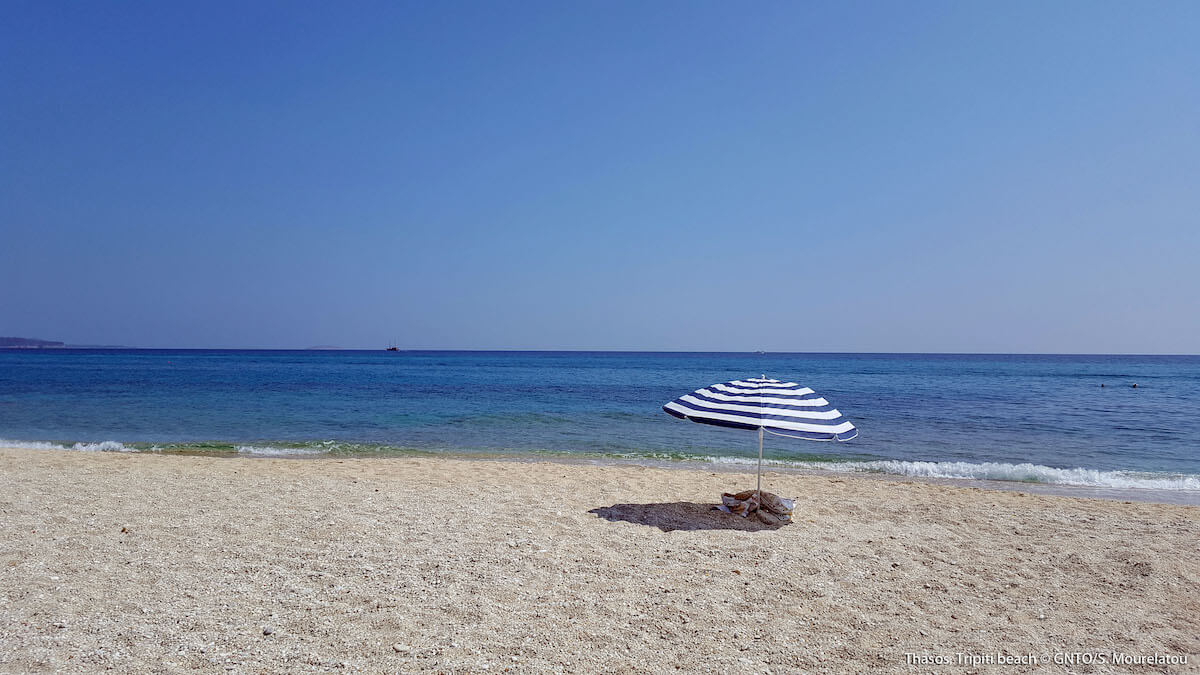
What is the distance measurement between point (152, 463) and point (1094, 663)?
13.3 metres

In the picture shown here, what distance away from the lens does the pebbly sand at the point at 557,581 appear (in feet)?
12.8

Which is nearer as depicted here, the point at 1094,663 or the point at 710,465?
the point at 1094,663

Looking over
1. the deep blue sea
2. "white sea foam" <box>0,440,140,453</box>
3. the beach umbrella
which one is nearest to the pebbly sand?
the beach umbrella

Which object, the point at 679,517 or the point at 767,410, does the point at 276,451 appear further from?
the point at 767,410

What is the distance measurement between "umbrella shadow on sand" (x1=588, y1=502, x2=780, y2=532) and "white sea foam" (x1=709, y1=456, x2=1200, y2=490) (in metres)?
5.16

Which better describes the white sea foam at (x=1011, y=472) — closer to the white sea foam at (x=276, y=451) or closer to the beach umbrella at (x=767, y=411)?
the beach umbrella at (x=767, y=411)

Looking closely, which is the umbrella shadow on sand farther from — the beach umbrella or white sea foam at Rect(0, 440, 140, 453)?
white sea foam at Rect(0, 440, 140, 453)

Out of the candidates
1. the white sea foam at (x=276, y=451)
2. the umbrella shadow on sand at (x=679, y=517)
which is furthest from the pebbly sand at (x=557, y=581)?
the white sea foam at (x=276, y=451)

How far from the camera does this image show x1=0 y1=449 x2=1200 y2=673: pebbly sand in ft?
12.8

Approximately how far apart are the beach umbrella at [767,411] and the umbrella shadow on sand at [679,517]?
2.83ft

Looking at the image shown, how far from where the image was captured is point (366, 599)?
459 cm

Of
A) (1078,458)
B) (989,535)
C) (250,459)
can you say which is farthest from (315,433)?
(1078,458)

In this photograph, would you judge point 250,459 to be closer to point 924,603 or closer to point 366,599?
point 366,599

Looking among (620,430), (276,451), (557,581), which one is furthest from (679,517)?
(276,451)
